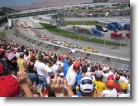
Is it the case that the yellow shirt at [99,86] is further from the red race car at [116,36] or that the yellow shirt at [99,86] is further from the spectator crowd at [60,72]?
the red race car at [116,36]

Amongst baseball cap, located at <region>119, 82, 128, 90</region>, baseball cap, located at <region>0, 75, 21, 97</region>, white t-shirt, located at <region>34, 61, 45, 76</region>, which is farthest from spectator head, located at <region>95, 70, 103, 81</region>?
baseball cap, located at <region>0, 75, 21, 97</region>

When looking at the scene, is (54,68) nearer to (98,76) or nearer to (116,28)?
(98,76)

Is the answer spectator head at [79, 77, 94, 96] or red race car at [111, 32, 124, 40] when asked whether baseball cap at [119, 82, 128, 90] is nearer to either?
spectator head at [79, 77, 94, 96]

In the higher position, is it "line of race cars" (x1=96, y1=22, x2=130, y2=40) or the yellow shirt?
"line of race cars" (x1=96, y1=22, x2=130, y2=40)

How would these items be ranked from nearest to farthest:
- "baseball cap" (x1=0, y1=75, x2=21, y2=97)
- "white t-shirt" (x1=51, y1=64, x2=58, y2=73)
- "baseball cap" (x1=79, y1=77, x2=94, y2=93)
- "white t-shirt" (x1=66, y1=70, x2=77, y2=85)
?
1. "baseball cap" (x1=0, y1=75, x2=21, y2=97)
2. "baseball cap" (x1=79, y1=77, x2=94, y2=93)
3. "white t-shirt" (x1=66, y1=70, x2=77, y2=85)
4. "white t-shirt" (x1=51, y1=64, x2=58, y2=73)

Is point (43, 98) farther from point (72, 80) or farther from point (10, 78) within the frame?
point (10, 78)

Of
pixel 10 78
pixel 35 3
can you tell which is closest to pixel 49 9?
pixel 35 3

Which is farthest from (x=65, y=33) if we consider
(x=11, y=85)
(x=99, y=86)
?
(x=11, y=85)

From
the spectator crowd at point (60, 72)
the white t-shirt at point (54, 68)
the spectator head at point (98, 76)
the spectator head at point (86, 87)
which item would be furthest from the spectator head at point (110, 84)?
the white t-shirt at point (54, 68)
